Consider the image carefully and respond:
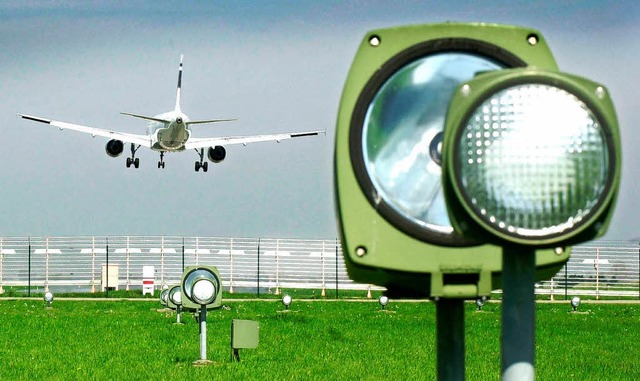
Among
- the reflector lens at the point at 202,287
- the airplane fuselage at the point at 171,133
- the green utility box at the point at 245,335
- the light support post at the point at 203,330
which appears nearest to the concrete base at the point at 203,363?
the light support post at the point at 203,330

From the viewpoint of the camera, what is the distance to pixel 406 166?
2.17 meters

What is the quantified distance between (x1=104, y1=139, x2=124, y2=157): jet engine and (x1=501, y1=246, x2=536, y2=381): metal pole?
55.1 meters

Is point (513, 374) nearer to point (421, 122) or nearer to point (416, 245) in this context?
point (416, 245)

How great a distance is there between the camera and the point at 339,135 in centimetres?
202

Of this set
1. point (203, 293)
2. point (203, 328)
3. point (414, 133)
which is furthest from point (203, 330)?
point (414, 133)

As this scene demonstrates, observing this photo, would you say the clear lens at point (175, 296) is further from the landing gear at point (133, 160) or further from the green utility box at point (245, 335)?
the landing gear at point (133, 160)

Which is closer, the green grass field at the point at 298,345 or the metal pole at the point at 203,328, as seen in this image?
the metal pole at the point at 203,328

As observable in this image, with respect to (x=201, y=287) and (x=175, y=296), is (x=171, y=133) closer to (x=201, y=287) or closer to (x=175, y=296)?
(x=175, y=296)

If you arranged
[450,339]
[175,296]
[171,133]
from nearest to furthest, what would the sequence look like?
[450,339] → [175,296] → [171,133]

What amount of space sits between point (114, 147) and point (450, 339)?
5505 centimetres

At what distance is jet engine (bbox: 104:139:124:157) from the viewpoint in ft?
185

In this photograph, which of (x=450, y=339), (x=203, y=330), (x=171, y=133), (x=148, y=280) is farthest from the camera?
(x=171, y=133)

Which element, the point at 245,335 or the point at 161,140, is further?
the point at 161,140

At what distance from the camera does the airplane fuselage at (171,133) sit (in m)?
51.2
